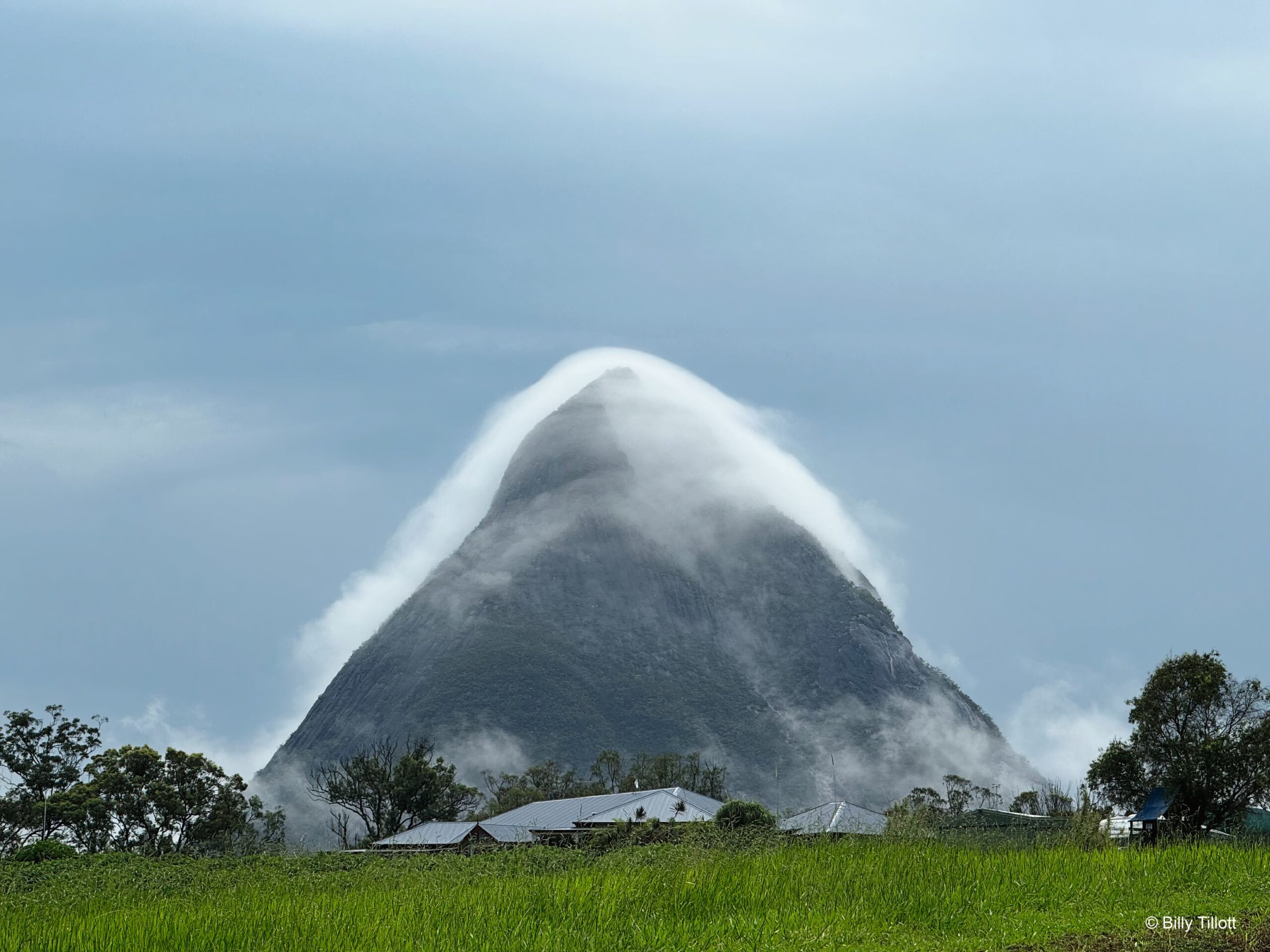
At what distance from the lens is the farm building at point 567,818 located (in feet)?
139

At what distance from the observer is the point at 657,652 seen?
6191 inches

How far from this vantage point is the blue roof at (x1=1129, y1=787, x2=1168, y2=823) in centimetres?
3831

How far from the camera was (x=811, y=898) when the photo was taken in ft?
36.1

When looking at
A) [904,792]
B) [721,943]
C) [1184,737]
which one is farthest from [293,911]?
[904,792]

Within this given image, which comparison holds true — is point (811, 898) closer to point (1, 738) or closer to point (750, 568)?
point (1, 738)

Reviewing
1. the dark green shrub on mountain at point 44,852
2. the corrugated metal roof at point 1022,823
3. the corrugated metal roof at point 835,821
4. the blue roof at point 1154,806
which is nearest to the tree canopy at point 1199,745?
the blue roof at point 1154,806

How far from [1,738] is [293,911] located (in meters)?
54.2

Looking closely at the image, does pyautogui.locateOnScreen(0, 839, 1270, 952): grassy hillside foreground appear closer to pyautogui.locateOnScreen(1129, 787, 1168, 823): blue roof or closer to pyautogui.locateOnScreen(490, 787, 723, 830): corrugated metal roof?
pyautogui.locateOnScreen(1129, 787, 1168, 823): blue roof

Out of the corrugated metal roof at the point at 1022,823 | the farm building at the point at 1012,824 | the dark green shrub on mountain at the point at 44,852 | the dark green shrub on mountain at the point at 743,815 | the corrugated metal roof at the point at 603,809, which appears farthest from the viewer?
the corrugated metal roof at the point at 603,809

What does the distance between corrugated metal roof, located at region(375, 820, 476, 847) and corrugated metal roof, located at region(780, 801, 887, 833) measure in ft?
45.5

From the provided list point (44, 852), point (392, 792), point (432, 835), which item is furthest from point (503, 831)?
point (44, 852)

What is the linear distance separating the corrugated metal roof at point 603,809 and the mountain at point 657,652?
59.6 m

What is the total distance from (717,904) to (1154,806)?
115 feet

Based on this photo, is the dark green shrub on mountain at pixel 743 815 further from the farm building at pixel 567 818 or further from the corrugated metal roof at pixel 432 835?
the corrugated metal roof at pixel 432 835
